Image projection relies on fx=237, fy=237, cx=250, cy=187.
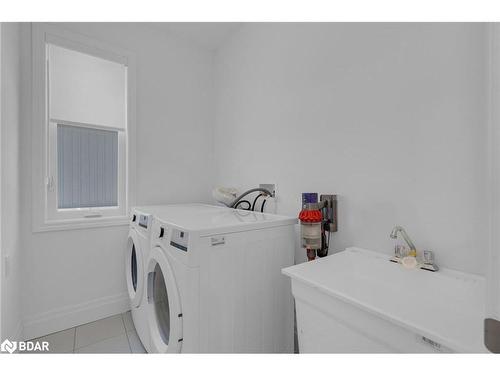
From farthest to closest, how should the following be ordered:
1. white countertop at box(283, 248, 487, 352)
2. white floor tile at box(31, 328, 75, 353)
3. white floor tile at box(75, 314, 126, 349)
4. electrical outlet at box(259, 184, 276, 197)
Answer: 1. electrical outlet at box(259, 184, 276, 197)
2. white floor tile at box(75, 314, 126, 349)
3. white floor tile at box(31, 328, 75, 353)
4. white countertop at box(283, 248, 487, 352)

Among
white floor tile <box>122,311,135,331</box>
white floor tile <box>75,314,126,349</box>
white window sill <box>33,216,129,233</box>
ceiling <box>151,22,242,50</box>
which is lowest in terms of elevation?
white floor tile <box>122,311,135,331</box>

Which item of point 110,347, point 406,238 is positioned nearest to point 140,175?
point 110,347

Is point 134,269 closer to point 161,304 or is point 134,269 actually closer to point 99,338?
point 99,338

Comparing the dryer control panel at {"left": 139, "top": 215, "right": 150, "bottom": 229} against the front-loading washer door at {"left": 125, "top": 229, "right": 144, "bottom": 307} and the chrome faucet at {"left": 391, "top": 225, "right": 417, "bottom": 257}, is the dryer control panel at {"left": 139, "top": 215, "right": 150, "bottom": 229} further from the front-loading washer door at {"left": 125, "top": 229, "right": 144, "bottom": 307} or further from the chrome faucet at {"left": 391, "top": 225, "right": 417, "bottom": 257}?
the chrome faucet at {"left": 391, "top": 225, "right": 417, "bottom": 257}

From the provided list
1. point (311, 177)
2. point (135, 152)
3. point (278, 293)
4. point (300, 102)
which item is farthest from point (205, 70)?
point (278, 293)

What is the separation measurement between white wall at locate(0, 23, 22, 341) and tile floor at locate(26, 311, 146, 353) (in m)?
0.26

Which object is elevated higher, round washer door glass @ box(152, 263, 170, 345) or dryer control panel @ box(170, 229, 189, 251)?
dryer control panel @ box(170, 229, 189, 251)

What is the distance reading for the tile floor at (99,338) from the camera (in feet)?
5.32

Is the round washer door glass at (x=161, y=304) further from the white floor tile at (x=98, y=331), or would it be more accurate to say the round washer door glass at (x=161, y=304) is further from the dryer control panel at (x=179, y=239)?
the white floor tile at (x=98, y=331)

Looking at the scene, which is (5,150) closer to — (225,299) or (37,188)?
(37,188)

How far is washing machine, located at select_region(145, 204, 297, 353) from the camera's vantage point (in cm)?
105

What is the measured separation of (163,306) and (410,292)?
1.22 metres

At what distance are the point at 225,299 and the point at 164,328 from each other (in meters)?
0.51

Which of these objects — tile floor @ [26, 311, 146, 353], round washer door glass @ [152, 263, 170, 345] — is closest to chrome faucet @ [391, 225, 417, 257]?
round washer door glass @ [152, 263, 170, 345]
